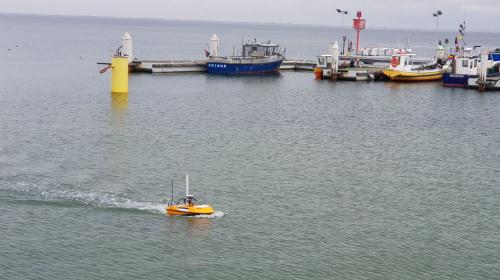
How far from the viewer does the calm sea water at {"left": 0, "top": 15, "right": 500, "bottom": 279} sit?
30828 millimetres

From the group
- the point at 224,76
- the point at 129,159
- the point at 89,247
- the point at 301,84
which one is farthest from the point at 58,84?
the point at 89,247

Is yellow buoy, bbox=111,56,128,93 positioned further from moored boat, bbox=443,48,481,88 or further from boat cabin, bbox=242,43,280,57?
moored boat, bbox=443,48,481,88

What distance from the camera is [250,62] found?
104688mm

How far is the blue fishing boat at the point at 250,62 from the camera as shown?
103 m

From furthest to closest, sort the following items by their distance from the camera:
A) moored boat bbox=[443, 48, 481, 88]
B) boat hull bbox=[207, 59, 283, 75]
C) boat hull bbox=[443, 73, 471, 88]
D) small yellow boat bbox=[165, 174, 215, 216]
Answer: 1. boat hull bbox=[207, 59, 283, 75]
2. moored boat bbox=[443, 48, 481, 88]
3. boat hull bbox=[443, 73, 471, 88]
4. small yellow boat bbox=[165, 174, 215, 216]

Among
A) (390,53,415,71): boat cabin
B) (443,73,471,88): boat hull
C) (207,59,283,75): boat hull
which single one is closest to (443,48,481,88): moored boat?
(443,73,471,88): boat hull

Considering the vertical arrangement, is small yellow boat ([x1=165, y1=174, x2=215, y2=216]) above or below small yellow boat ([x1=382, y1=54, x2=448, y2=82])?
below

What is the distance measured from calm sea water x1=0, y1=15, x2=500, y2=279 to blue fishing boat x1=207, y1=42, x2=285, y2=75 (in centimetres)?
2705

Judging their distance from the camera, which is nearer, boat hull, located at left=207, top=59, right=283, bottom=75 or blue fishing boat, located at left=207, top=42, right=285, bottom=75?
boat hull, located at left=207, top=59, right=283, bottom=75

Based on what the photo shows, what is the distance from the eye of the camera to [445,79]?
9481 centimetres

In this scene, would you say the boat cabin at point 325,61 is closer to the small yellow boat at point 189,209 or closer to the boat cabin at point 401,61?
the boat cabin at point 401,61

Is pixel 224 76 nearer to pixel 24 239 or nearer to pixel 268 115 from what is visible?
pixel 268 115

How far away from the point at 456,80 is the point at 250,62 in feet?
90.9

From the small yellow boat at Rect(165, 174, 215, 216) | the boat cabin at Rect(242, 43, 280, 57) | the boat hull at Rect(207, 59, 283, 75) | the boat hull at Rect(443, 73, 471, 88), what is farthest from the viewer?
the boat cabin at Rect(242, 43, 280, 57)
